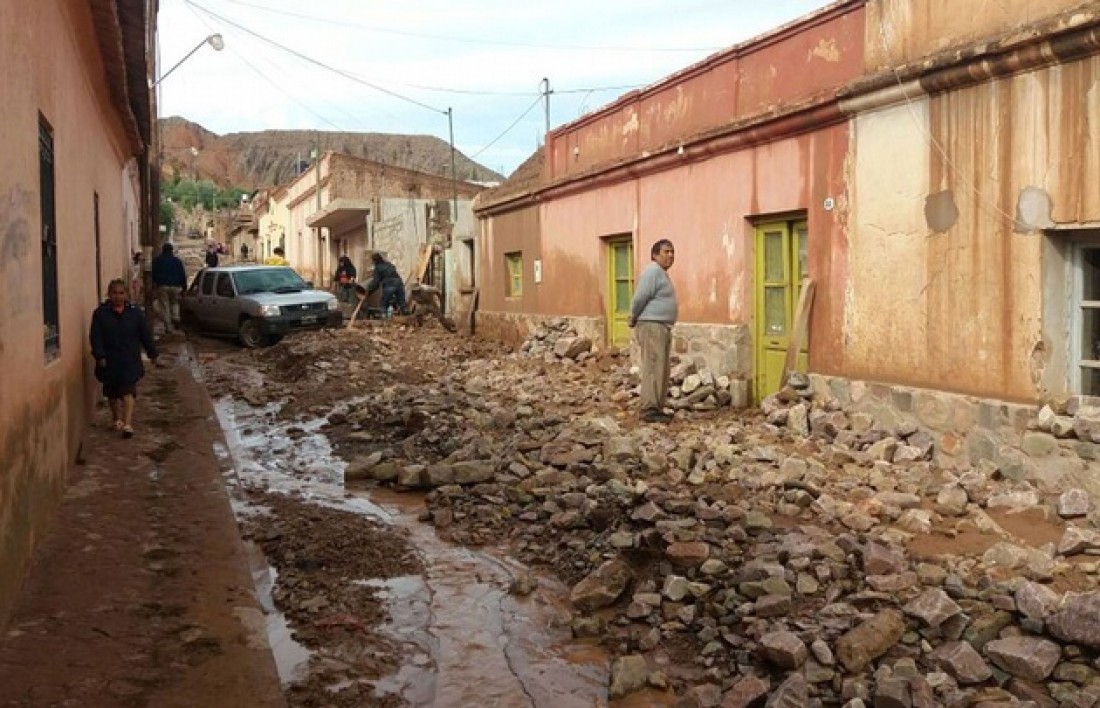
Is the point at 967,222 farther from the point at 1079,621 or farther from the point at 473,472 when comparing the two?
the point at 473,472

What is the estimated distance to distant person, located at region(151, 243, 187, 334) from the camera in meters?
19.1

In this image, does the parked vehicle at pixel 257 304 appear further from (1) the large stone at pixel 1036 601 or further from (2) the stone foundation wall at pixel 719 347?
(1) the large stone at pixel 1036 601

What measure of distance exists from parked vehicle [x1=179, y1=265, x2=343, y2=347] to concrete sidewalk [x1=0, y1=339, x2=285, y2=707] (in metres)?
10.9

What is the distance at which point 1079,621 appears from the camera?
381 centimetres

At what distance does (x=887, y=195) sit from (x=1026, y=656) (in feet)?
15.4

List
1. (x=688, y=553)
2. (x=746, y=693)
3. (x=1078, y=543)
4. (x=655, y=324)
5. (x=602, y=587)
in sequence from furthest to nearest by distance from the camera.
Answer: (x=655, y=324) → (x=688, y=553) → (x=602, y=587) → (x=1078, y=543) → (x=746, y=693)

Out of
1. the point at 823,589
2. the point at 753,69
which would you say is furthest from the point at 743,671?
the point at 753,69

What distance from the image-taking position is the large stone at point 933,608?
4047 millimetres

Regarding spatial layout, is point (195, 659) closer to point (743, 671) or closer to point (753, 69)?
point (743, 671)

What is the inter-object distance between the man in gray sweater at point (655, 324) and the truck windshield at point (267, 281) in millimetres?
11209

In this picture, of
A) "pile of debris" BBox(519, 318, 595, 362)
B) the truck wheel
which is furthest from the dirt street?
the truck wheel

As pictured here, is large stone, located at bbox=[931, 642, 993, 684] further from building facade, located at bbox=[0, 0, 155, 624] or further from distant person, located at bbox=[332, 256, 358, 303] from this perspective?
distant person, located at bbox=[332, 256, 358, 303]

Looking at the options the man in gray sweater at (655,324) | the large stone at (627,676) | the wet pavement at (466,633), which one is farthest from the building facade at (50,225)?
the man in gray sweater at (655,324)

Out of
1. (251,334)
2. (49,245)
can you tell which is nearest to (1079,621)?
(49,245)
